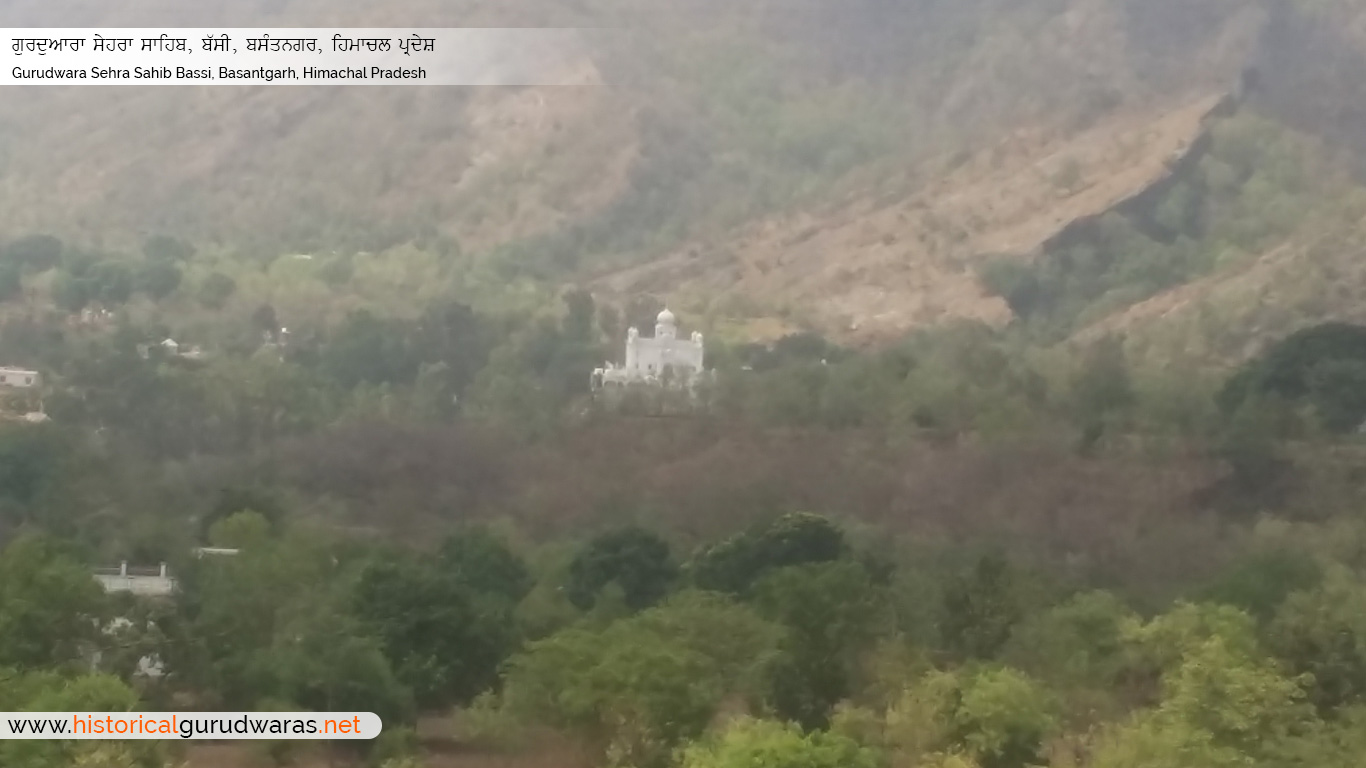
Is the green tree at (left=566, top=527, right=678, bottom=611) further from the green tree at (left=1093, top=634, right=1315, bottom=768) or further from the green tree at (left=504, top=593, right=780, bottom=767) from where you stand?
the green tree at (left=1093, top=634, right=1315, bottom=768)

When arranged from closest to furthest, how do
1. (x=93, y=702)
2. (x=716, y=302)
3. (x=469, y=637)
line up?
(x=93, y=702)
(x=469, y=637)
(x=716, y=302)

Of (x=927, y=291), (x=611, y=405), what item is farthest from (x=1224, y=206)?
(x=611, y=405)

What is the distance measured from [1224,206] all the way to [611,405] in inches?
105

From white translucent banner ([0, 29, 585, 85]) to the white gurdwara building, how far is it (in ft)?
3.75

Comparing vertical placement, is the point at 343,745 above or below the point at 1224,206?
below

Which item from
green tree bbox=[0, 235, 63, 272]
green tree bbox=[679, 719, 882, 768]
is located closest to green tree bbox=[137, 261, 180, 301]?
green tree bbox=[0, 235, 63, 272]

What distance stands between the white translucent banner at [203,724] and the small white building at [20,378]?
1474mm

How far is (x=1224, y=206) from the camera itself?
5496mm

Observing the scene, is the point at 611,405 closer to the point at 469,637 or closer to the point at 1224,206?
the point at 469,637

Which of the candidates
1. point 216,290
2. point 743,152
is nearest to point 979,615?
point 743,152

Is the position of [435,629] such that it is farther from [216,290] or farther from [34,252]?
[34,252]

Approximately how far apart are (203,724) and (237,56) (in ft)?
6.66

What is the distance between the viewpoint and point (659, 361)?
493 centimetres

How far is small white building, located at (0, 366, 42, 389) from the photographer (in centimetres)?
479
